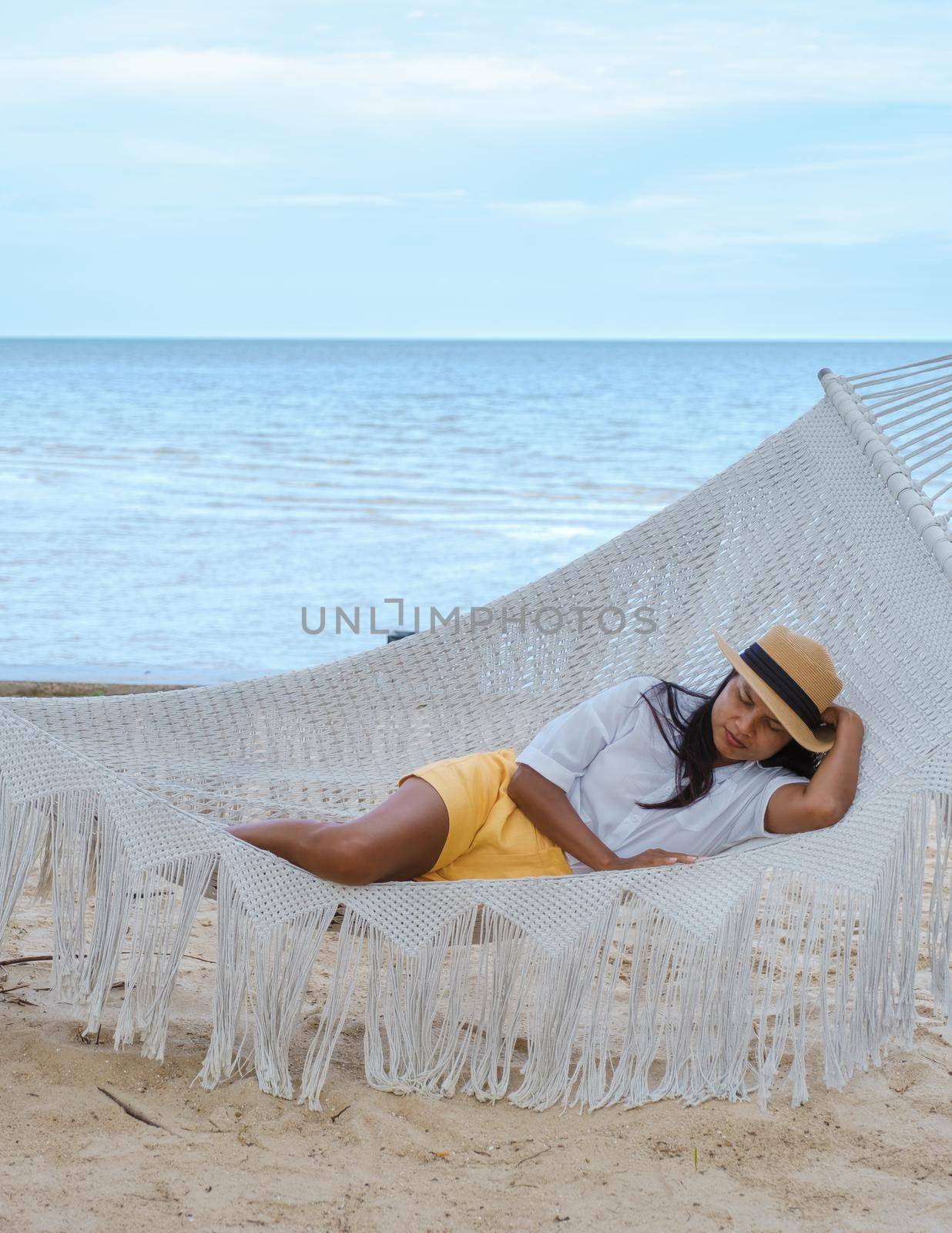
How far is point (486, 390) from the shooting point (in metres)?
22.1

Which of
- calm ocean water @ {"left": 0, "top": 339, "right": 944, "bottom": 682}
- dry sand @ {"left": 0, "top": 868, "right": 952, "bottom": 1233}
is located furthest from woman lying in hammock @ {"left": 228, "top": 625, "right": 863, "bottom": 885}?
calm ocean water @ {"left": 0, "top": 339, "right": 944, "bottom": 682}

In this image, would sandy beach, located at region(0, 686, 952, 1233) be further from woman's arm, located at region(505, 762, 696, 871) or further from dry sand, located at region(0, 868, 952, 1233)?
woman's arm, located at region(505, 762, 696, 871)

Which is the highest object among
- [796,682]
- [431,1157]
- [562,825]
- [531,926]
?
[796,682]

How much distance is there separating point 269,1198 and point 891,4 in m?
13.0

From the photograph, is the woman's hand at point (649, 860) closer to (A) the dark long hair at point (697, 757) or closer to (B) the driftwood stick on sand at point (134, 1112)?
(A) the dark long hair at point (697, 757)

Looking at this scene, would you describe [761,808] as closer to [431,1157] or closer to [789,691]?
[789,691]

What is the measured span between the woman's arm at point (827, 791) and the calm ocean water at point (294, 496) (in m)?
2.11

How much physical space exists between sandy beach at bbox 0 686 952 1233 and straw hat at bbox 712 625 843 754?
1.53 ft

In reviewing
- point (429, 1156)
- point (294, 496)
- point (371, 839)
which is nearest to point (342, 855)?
point (371, 839)

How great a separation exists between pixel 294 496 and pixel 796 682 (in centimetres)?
774

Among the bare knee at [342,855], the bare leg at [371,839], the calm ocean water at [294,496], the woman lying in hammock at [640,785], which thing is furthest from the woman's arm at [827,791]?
the calm ocean water at [294,496]

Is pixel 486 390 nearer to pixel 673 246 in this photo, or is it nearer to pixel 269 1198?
pixel 673 246

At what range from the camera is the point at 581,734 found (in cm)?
176

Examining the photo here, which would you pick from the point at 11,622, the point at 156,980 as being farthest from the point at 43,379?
the point at 156,980
